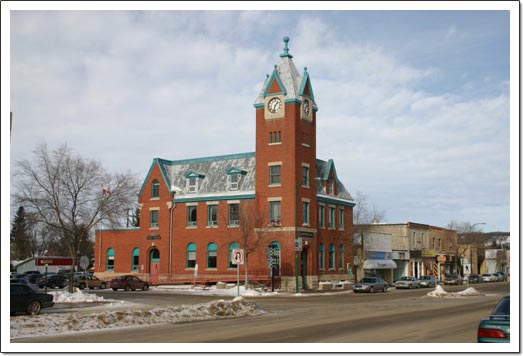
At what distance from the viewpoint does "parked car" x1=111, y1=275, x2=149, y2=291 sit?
55.5 meters

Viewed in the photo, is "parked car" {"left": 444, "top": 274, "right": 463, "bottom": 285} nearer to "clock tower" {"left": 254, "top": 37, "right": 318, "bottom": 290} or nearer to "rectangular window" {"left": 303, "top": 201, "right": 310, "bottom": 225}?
"clock tower" {"left": 254, "top": 37, "right": 318, "bottom": 290}

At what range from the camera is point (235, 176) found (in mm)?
62844

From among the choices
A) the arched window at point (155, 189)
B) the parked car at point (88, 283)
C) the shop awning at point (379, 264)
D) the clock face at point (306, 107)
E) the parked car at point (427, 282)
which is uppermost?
the clock face at point (306, 107)

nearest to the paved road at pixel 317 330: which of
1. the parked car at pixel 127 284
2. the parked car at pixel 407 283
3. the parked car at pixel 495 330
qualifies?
the parked car at pixel 495 330

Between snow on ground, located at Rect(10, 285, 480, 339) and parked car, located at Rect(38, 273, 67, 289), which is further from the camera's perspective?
parked car, located at Rect(38, 273, 67, 289)

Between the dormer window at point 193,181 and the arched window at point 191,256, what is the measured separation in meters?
5.73

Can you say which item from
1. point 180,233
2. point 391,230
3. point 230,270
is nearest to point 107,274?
point 180,233

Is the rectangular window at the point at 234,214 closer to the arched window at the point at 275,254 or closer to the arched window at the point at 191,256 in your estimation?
the arched window at the point at 275,254

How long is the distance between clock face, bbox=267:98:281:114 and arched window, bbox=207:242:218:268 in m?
14.7

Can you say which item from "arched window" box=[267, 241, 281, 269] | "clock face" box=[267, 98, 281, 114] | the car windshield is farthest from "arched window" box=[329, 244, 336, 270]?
the car windshield

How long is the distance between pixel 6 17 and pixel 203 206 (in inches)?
1905

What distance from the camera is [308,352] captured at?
1484 centimetres

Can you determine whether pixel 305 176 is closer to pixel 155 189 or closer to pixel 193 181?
pixel 193 181

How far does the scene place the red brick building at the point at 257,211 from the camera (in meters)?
57.0
